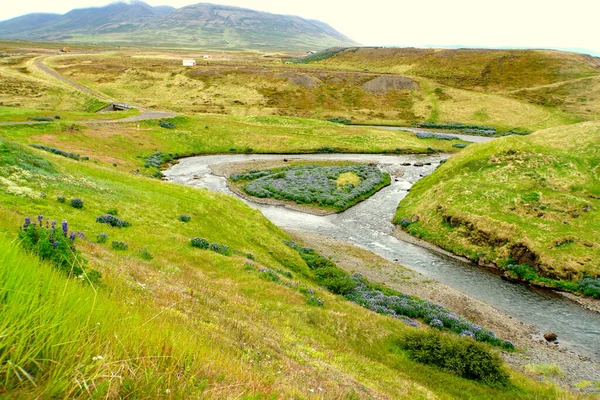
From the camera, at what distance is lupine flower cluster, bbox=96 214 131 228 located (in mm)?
23469

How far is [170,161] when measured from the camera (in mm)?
74375

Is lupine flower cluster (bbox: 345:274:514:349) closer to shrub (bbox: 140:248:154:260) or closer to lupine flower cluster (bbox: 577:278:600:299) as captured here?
lupine flower cluster (bbox: 577:278:600:299)

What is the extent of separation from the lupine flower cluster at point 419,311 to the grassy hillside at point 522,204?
13.7 metres

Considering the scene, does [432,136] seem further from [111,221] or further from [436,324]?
[111,221]

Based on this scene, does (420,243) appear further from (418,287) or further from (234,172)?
(234,172)

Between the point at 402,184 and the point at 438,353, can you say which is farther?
the point at 402,184

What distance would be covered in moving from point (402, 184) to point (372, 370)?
5336 centimetres

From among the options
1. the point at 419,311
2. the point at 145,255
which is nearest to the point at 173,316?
the point at 145,255

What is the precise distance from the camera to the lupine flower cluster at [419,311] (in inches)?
944

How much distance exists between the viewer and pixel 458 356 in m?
17.4

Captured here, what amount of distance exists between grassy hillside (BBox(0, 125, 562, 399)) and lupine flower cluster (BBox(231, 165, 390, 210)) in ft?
54.1

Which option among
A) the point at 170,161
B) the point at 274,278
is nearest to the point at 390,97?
the point at 170,161

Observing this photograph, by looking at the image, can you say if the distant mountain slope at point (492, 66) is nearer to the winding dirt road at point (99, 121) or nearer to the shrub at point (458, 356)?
the winding dirt road at point (99, 121)

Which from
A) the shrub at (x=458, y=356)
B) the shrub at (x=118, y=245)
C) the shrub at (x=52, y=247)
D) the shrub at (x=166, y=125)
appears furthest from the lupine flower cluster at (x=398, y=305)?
the shrub at (x=166, y=125)
